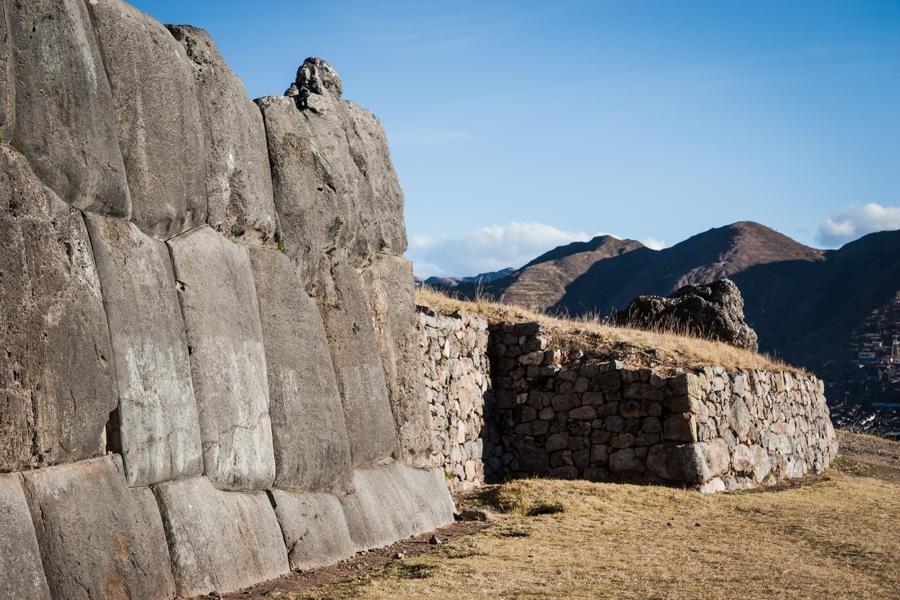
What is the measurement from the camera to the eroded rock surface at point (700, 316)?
21734 mm

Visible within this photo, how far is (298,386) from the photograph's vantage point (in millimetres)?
8586

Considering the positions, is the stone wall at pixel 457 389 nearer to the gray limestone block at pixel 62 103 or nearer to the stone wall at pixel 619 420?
the stone wall at pixel 619 420

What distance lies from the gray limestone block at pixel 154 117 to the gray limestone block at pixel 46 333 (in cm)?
88

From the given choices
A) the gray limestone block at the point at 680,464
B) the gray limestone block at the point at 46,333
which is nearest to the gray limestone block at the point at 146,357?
the gray limestone block at the point at 46,333

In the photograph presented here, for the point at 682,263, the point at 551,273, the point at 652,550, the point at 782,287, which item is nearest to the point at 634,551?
the point at 652,550

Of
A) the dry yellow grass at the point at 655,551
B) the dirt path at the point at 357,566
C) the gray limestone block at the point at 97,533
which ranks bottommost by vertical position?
the dry yellow grass at the point at 655,551

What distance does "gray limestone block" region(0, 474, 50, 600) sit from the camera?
5.30m

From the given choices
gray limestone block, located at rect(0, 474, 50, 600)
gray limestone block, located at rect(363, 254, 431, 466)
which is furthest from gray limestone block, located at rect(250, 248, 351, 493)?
gray limestone block, located at rect(0, 474, 50, 600)

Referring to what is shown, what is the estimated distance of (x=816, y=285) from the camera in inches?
2184

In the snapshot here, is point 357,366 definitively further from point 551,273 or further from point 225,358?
point 551,273

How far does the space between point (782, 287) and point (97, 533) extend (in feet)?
180

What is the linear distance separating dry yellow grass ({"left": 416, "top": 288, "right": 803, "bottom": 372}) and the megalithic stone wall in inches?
228

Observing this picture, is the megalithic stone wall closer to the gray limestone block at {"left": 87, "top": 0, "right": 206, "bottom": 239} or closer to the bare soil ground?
the gray limestone block at {"left": 87, "top": 0, "right": 206, "bottom": 239}

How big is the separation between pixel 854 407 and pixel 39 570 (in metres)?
36.4
